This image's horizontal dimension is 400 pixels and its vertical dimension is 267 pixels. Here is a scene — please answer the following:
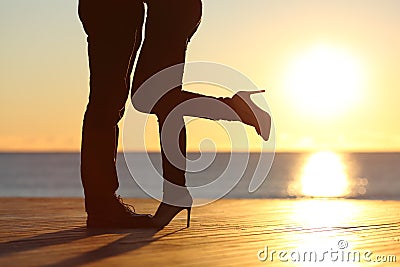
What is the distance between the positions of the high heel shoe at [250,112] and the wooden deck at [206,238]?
453mm

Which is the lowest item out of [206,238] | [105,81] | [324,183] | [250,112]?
[324,183]

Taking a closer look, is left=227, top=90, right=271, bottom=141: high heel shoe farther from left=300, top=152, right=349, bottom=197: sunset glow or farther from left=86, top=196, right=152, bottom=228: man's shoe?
left=300, top=152, right=349, bottom=197: sunset glow

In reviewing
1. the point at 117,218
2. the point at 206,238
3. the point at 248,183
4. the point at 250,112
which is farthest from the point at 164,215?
the point at 248,183

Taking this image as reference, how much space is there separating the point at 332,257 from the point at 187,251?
1.66 feet

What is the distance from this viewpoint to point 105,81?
12.3ft

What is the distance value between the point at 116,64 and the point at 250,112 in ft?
2.02

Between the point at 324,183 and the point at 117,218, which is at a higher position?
the point at 117,218

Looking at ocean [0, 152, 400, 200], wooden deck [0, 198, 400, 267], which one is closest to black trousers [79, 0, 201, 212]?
wooden deck [0, 198, 400, 267]

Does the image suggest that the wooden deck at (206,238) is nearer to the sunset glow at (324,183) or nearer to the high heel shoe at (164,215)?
the high heel shoe at (164,215)

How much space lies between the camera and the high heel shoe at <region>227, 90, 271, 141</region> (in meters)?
3.77

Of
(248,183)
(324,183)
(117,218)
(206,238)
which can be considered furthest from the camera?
(324,183)

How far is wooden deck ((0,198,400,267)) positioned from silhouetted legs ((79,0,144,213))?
10.3 inches

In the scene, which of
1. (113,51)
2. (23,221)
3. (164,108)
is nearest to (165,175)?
(164,108)

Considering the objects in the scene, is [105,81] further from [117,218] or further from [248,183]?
[248,183]
